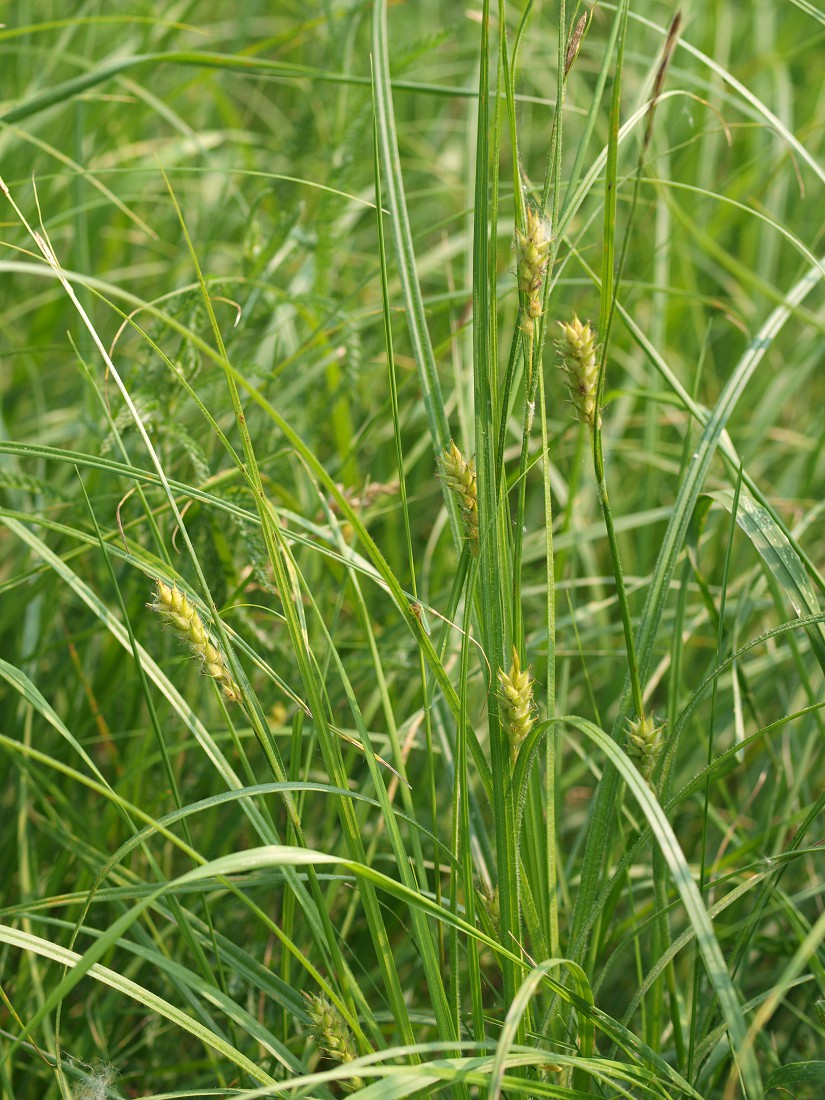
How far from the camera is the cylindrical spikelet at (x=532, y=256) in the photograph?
2.75 ft

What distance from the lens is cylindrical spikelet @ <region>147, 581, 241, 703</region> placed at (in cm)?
88

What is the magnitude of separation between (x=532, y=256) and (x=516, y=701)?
40cm

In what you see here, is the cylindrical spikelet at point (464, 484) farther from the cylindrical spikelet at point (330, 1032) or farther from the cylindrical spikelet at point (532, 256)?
the cylindrical spikelet at point (330, 1032)

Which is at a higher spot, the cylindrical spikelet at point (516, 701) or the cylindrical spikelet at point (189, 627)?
the cylindrical spikelet at point (189, 627)

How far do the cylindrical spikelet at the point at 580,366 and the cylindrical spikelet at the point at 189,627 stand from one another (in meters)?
0.41

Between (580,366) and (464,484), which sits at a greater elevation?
(580,366)

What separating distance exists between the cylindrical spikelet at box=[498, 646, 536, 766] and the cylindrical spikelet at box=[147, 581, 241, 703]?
26 centimetres

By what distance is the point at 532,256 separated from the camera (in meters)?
0.84

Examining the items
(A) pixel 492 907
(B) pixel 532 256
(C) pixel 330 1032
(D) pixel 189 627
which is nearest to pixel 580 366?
(B) pixel 532 256


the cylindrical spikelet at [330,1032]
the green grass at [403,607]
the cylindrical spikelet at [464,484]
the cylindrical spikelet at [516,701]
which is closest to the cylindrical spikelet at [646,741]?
the green grass at [403,607]

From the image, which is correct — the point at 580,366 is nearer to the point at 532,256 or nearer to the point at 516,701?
the point at 532,256

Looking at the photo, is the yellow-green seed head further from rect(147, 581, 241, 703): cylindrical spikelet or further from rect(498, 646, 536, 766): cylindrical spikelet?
rect(147, 581, 241, 703): cylindrical spikelet

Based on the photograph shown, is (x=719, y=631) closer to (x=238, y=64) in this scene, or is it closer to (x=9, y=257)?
(x=238, y=64)

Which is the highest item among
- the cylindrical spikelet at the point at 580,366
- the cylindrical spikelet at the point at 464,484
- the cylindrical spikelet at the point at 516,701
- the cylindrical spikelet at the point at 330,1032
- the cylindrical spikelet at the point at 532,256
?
the cylindrical spikelet at the point at 532,256
